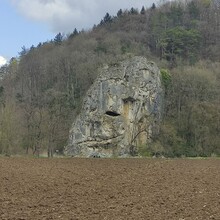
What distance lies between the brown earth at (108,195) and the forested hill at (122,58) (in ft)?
101

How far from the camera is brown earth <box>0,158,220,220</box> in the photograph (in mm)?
12570

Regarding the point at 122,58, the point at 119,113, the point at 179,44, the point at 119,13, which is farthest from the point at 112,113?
the point at 119,13

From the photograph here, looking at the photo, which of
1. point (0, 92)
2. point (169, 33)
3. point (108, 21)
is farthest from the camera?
point (108, 21)

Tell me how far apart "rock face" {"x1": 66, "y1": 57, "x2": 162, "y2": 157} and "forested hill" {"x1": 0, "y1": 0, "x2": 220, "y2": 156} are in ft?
7.98

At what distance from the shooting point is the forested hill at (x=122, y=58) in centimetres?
5825

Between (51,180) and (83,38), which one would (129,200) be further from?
(83,38)

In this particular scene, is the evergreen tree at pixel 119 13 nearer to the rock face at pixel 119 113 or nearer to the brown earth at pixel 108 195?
the rock face at pixel 119 113

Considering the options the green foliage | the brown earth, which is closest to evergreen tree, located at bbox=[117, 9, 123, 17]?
the green foliage

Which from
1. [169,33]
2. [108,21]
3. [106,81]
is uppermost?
[108,21]

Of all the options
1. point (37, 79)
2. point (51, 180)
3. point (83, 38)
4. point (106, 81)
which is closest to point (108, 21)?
point (83, 38)

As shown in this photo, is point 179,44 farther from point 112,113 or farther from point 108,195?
point 108,195

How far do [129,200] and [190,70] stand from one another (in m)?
58.4

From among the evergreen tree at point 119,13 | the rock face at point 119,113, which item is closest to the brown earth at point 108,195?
the rock face at point 119,113

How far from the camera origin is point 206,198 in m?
14.8
